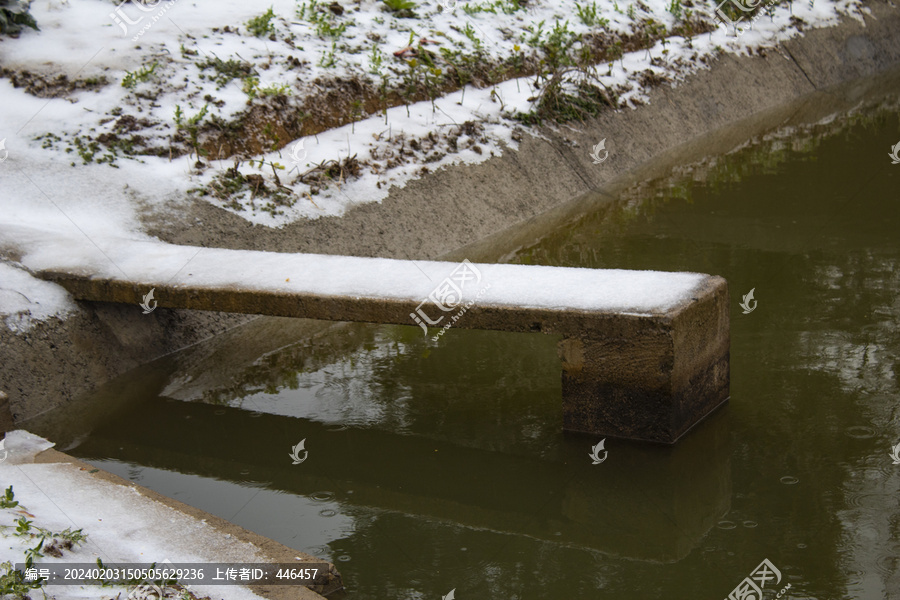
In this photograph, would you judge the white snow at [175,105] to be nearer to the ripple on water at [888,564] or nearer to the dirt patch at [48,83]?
the dirt patch at [48,83]

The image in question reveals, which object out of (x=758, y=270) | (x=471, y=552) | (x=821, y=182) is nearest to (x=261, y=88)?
(x=758, y=270)

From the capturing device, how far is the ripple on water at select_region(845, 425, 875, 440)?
12.3ft

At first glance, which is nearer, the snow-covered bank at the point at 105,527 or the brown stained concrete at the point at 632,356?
the snow-covered bank at the point at 105,527

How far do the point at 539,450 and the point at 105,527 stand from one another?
6.07ft

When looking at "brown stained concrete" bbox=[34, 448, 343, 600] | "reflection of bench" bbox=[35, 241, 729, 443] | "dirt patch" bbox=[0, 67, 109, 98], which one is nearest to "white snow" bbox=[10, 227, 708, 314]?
"reflection of bench" bbox=[35, 241, 729, 443]

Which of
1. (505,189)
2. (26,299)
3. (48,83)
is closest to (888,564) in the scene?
(26,299)

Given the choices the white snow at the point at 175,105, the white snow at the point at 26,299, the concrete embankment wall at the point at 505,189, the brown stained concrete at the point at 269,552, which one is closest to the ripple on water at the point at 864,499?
the white snow at the point at 175,105

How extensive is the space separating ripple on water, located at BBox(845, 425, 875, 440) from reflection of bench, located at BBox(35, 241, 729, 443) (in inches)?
23.3

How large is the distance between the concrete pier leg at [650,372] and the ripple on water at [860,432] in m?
0.59

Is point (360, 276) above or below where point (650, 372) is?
above

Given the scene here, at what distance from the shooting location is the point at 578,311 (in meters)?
3.84

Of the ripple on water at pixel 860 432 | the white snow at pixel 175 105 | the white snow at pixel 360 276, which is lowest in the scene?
the ripple on water at pixel 860 432

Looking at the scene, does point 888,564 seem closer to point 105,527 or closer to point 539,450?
point 539,450

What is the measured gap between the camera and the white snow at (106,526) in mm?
2746
